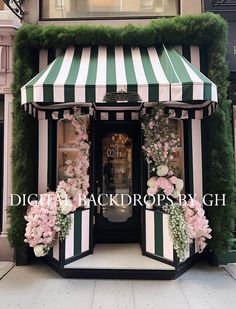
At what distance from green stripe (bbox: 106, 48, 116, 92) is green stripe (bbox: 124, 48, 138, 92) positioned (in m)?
0.21

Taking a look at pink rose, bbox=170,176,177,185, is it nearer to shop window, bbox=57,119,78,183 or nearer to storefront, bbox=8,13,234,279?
storefront, bbox=8,13,234,279

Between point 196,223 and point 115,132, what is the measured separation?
8.38 feet

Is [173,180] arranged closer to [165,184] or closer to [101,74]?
[165,184]

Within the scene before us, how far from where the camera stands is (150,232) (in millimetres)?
5066

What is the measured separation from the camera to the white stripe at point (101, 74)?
4.15m

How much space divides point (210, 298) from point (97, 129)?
3781 mm

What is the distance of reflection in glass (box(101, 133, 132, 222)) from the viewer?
20.1 feet

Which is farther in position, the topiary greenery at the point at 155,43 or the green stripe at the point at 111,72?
the topiary greenery at the point at 155,43

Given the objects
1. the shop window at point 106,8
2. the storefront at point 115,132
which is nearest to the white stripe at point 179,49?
the storefront at point 115,132

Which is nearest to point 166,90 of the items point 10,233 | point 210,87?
point 210,87

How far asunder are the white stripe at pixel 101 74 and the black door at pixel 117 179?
1.49m

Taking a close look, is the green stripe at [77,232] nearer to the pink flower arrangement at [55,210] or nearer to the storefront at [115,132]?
the storefront at [115,132]

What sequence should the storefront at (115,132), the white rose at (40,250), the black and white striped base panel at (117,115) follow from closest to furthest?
the storefront at (115,132)
the white rose at (40,250)
the black and white striped base panel at (117,115)

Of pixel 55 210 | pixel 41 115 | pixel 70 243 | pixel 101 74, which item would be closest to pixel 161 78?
pixel 101 74
